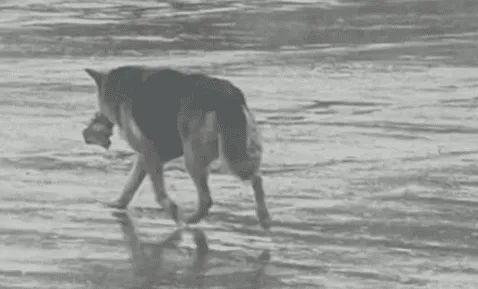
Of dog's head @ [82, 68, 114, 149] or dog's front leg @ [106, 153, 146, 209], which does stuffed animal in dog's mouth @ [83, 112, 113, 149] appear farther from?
dog's front leg @ [106, 153, 146, 209]

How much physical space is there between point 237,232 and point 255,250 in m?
0.49

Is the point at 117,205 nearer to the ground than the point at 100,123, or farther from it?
nearer to the ground

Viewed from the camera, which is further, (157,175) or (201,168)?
(157,175)

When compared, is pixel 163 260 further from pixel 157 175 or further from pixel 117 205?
pixel 117 205

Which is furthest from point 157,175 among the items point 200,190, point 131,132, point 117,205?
point 117,205

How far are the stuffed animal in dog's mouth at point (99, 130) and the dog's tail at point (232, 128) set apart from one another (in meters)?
1.21

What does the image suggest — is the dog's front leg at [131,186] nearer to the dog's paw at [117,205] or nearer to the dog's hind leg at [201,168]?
the dog's paw at [117,205]

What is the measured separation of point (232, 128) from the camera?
10.0 metres

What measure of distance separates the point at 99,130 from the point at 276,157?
2.17 m

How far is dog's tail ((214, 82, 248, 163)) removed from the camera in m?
10.0

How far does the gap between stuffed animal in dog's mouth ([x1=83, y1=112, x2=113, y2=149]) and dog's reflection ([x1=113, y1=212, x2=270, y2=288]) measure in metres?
0.66

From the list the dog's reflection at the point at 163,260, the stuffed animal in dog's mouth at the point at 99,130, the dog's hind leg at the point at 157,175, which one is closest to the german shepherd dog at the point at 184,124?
the dog's hind leg at the point at 157,175

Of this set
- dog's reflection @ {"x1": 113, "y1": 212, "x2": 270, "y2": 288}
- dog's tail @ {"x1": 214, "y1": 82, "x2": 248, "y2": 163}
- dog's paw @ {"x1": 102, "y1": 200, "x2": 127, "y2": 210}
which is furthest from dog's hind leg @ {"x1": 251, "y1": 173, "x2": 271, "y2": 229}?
dog's paw @ {"x1": 102, "y1": 200, "x2": 127, "y2": 210}

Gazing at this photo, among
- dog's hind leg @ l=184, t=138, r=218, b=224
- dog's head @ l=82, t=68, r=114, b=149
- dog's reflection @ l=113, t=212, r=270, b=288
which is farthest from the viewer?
dog's head @ l=82, t=68, r=114, b=149
